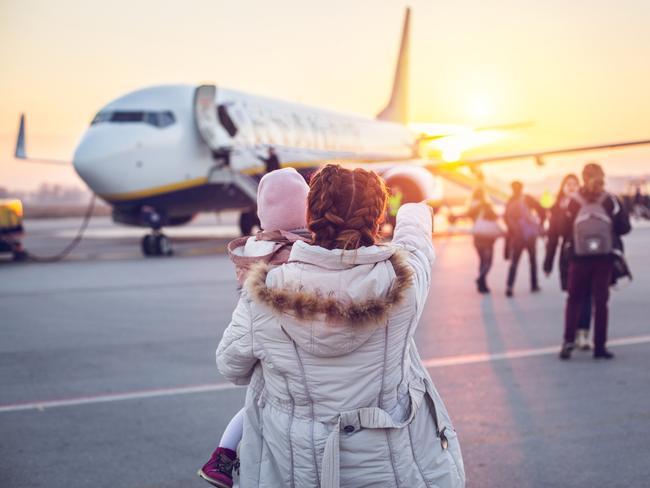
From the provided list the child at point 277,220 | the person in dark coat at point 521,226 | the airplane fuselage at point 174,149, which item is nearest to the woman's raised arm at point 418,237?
the child at point 277,220

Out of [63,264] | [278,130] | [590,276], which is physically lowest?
[63,264]

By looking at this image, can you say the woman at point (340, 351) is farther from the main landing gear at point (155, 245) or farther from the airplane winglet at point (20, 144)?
the airplane winglet at point (20, 144)

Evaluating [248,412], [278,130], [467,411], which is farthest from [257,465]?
[278,130]

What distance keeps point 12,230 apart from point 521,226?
11562 mm

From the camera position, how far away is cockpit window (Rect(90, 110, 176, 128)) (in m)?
16.9

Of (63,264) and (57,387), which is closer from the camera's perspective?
(57,387)

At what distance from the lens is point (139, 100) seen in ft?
57.1

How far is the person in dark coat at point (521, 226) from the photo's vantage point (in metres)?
11.2

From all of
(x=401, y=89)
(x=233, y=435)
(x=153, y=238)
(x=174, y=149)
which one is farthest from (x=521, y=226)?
(x=401, y=89)

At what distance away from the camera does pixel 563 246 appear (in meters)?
7.39

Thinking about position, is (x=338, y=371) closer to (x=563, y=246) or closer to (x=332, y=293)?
(x=332, y=293)

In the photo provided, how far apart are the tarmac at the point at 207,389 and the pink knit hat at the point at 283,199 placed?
234cm

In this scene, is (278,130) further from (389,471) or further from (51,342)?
(389,471)

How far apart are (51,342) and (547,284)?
301 inches
